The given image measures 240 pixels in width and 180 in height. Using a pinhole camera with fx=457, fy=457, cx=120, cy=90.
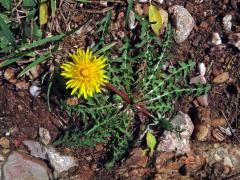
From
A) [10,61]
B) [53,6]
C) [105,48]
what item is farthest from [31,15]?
[105,48]

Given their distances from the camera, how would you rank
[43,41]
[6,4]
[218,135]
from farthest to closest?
[218,135] < [6,4] < [43,41]

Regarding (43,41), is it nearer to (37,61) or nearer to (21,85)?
(37,61)

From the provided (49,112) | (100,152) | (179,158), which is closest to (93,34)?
(49,112)

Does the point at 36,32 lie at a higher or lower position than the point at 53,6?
lower

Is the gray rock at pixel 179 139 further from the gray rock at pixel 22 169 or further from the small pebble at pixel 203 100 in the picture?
the gray rock at pixel 22 169

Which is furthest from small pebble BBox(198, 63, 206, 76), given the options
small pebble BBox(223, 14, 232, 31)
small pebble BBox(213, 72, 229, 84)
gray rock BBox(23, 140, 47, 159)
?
gray rock BBox(23, 140, 47, 159)

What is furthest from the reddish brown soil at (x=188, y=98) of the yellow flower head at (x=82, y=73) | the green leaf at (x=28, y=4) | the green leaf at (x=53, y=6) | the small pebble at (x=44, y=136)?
the yellow flower head at (x=82, y=73)
